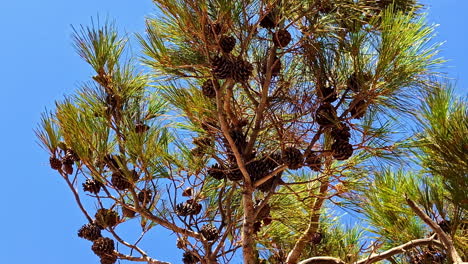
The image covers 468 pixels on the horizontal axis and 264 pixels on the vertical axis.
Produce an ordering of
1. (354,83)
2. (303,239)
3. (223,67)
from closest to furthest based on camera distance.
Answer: (223,67) < (354,83) < (303,239)

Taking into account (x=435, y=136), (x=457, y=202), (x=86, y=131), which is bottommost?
(x=457, y=202)

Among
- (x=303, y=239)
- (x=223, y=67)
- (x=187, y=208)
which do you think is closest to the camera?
(x=223, y=67)

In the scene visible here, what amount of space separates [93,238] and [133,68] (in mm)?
435

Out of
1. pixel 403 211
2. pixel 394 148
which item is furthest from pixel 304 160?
pixel 403 211

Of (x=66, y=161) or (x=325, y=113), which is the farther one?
(x=66, y=161)

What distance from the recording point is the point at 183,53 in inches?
54.2

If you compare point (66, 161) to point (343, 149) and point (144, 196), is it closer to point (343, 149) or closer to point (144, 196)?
point (144, 196)

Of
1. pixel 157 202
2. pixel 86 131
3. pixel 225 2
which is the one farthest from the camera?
pixel 157 202

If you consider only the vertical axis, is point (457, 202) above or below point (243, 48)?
below

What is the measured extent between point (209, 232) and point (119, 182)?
24 centimetres

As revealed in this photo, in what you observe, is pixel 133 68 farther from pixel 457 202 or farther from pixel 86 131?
pixel 457 202

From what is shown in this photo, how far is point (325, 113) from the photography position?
4.17ft

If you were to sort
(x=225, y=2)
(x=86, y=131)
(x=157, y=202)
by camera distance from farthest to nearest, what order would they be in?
(x=157, y=202) < (x=86, y=131) < (x=225, y=2)

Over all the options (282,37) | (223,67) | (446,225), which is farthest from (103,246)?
(446,225)
